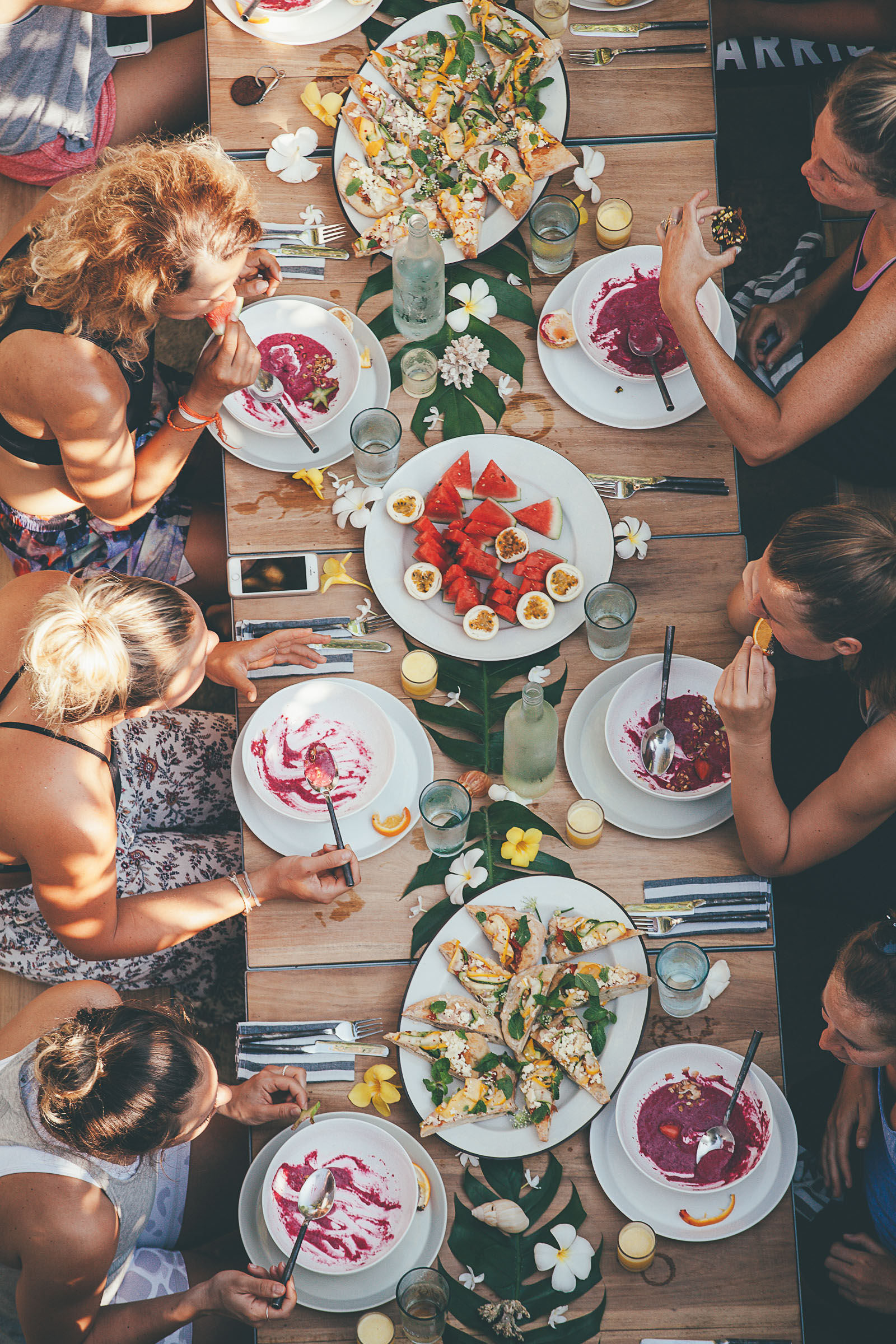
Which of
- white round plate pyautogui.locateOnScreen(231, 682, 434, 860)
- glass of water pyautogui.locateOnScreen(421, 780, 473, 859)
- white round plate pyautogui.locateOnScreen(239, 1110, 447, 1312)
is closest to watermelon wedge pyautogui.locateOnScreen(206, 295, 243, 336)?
white round plate pyautogui.locateOnScreen(231, 682, 434, 860)

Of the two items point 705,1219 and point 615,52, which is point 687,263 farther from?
point 705,1219

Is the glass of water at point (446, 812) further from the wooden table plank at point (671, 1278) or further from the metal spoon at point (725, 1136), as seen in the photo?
the metal spoon at point (725, 1136)

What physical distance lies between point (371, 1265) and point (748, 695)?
1320 mm


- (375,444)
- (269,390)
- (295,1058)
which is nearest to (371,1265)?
(295,1058)

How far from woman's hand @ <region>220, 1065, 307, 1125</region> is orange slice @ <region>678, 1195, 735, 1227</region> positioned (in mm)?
774

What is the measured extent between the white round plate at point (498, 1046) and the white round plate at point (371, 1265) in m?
0.08

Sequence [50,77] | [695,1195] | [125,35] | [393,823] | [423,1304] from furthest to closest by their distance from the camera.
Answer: [125,35] < [50,77] < [393,823] < [695,1195] < [423,1304]

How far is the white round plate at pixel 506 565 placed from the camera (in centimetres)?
222

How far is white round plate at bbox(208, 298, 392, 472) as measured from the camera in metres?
2.37

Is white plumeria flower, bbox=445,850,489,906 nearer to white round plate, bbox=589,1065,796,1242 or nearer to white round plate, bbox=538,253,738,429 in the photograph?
white round plate, bbox=589,1065,796,1242

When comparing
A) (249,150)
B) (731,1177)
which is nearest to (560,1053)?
(731,1177)

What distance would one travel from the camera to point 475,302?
7.95 ft

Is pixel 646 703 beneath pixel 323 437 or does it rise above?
beneath

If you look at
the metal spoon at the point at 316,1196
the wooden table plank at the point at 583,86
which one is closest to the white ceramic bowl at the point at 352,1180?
the metal spoon at the point at 316,1196
